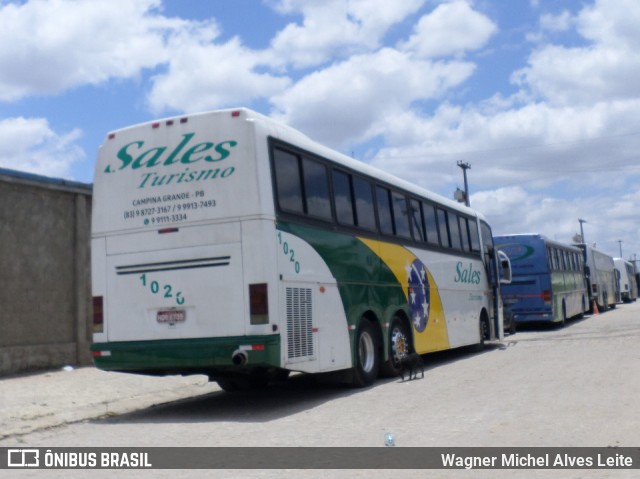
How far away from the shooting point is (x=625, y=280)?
194ft

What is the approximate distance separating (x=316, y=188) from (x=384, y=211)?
275 cm

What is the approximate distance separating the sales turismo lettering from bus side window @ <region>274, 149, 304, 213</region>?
66 cm

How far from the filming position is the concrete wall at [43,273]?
14.6 meters

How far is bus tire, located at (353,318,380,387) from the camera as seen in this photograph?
12.1 m

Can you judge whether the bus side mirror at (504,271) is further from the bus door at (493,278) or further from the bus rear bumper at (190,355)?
the bus rear bumper at (190,355)

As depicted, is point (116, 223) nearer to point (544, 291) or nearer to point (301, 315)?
point (301, 315)

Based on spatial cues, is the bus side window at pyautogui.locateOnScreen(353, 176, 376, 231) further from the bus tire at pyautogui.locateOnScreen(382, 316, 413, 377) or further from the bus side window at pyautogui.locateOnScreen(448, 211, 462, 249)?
the bus side window at pyautogui.locateOnScreen(448, 211, 462, 249)

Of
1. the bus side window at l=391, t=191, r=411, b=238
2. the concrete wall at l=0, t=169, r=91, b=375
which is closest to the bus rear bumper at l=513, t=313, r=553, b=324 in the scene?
the bus side window at l=391, t=191, r=411, b=238

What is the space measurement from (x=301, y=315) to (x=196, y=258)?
1.54m

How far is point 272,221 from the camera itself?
9.97 m

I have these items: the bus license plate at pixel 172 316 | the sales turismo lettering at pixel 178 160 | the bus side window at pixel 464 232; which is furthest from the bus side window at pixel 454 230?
the bus license plate at pixel 172 316

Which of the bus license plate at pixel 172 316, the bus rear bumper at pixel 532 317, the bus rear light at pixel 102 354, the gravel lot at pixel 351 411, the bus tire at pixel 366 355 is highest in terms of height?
the bus license plate at pixel 172 316

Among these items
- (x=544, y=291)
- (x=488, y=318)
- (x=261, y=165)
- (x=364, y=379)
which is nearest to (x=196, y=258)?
(x=261, y=165)

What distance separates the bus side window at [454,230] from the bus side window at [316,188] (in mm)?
6678
